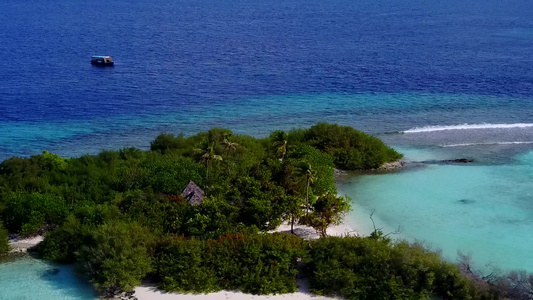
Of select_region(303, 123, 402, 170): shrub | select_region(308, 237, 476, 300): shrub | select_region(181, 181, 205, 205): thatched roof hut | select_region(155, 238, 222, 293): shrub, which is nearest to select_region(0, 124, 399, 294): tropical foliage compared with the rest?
select_region(155, 238, 222, 293): shrub

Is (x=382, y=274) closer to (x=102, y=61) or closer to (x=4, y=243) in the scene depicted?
(x=4, y=243)

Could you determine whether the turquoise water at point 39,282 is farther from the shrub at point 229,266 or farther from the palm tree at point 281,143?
the palm tree at point 281,143

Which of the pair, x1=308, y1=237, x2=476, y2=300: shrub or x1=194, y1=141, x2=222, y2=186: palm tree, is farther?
x1=194, y1=141, x2=222, y2=186: palm tree

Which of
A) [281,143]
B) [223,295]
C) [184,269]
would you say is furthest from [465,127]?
[184,269]

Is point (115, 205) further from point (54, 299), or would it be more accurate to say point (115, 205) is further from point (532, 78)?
point (532, 78)


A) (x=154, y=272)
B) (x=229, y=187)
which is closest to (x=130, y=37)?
(x=229, y=187)

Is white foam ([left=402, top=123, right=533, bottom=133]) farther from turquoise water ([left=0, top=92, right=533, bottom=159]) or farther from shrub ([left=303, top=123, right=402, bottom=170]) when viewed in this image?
shrub ([left=303, top=123, right=402, bottom=170])

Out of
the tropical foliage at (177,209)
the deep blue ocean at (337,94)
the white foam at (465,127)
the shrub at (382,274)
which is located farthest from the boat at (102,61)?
the shrub at (382,274)
